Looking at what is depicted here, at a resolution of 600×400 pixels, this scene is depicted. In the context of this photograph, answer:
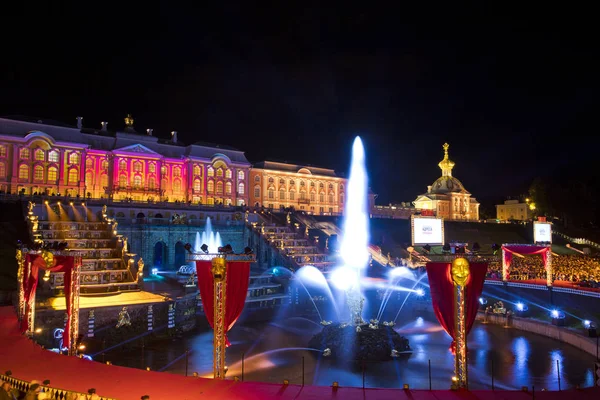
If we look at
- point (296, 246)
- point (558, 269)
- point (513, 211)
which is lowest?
point (558, 269)

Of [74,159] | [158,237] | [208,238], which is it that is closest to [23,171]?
[74,159]

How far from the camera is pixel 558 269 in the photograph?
125ft

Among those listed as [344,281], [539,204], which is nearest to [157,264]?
[344,281]

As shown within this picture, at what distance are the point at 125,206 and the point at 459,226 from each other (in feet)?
155

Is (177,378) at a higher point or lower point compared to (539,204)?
lower

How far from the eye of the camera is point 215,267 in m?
12.4

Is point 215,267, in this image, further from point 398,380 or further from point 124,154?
point 124,154

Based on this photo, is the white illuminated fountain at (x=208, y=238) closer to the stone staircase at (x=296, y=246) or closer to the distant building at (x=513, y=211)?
the stone staircase at (x=296, y=246)

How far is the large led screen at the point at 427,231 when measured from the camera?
40312 millimetres

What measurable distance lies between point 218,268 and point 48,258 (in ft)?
24.5

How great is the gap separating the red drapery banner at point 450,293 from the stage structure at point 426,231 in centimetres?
2815

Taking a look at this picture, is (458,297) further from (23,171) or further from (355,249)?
(23,171)

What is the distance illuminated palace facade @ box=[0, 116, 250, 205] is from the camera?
49500 millimetres

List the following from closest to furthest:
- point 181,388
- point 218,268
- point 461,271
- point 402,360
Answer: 1. point 181,388
2. point 461,271
3. point 218,268
4. point 402,360
